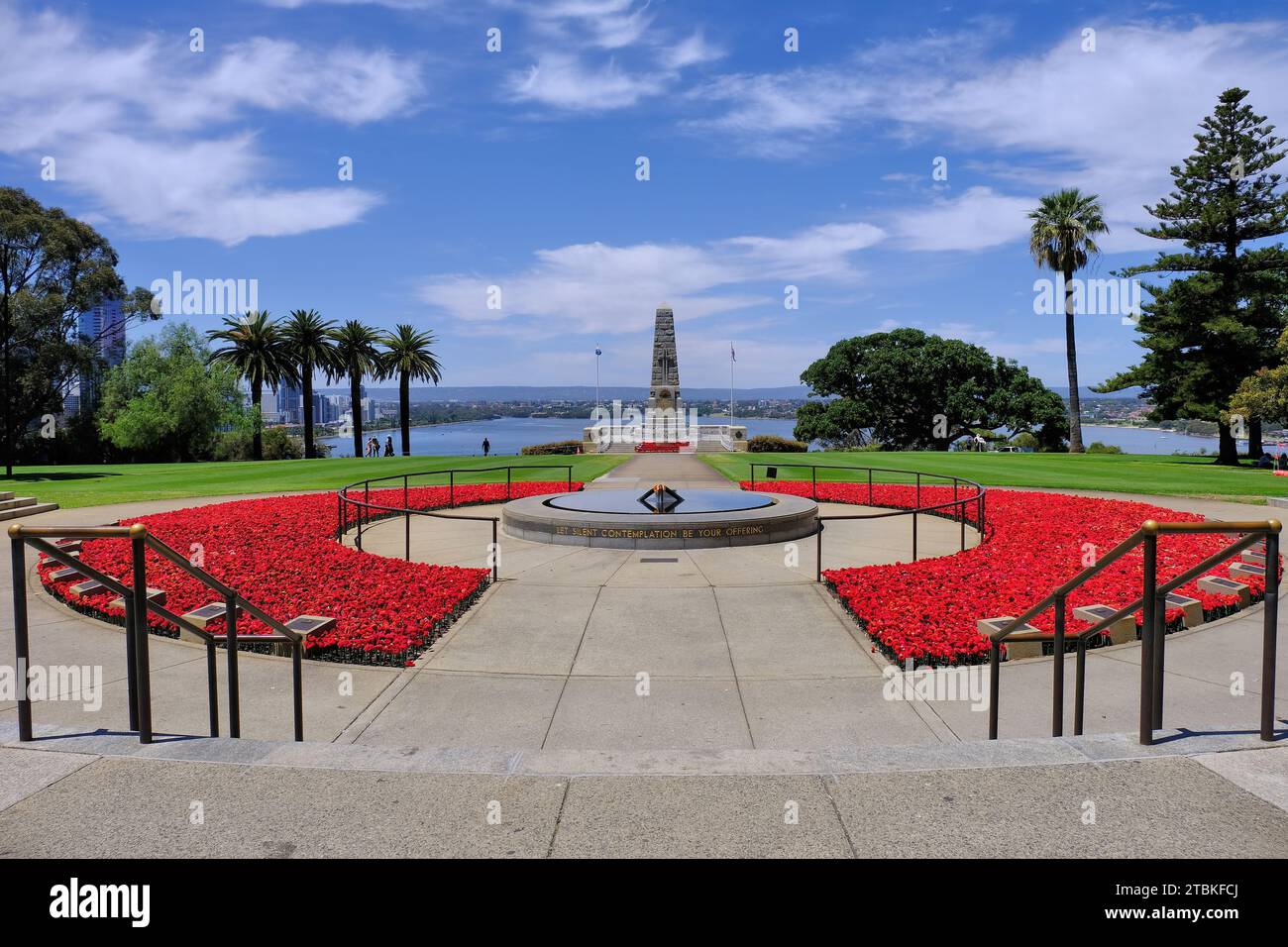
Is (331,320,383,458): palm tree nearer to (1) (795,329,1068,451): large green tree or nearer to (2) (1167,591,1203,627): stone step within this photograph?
(1) (795,329,1068,451): large green tree

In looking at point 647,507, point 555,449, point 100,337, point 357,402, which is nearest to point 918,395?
point 555,449

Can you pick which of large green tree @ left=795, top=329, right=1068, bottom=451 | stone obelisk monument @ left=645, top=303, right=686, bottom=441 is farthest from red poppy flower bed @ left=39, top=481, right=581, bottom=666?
stone obelisk monument @ left=645, top=303, right=686, bottom=441

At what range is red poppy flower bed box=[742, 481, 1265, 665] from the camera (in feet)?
26.9

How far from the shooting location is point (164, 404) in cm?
5394

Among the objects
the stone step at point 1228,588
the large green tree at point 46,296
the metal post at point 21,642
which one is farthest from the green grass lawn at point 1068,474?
the large green tree at point 46,296

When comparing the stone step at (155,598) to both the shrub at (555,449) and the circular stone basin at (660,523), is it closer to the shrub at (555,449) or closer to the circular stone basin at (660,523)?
the circular stone basin at (660,523)

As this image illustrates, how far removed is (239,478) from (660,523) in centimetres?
2245

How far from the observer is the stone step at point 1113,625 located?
7816 millimetres

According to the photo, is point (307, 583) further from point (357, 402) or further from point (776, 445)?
point (357, 402)

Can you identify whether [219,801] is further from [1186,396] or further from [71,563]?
[1186,396]

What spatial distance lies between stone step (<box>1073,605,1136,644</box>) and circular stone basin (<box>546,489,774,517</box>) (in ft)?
24.6
